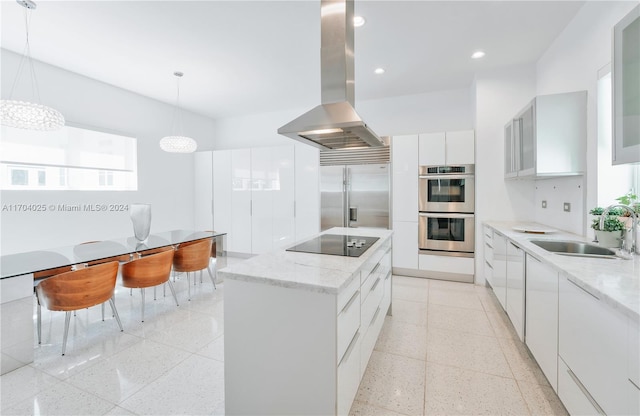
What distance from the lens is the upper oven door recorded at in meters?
4.02

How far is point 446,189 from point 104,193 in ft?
17.6

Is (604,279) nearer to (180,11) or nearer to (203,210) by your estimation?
(180,11)

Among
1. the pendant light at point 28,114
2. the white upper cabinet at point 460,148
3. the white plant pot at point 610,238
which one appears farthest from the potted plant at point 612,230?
the pendant light at point 28,114

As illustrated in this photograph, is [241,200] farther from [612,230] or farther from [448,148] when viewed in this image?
[612,230]

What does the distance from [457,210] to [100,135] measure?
5722 mm

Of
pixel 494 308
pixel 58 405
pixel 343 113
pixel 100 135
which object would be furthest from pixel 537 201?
pixel 100 135

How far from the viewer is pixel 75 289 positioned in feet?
7.29

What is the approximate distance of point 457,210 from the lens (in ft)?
13.4

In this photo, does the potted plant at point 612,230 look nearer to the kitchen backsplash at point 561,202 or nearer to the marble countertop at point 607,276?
the marble countertop at point 607,276

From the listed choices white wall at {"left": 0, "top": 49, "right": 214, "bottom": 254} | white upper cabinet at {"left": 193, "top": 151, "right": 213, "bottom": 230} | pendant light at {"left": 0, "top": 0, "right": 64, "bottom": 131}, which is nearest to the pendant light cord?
white wall at {"left": 0, "top": 49, "right": 214, "bottom": 254}

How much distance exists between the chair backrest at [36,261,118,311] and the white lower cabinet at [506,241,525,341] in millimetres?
3537

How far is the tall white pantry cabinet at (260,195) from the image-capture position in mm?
5051

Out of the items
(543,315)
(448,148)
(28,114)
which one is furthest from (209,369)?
(448,148)

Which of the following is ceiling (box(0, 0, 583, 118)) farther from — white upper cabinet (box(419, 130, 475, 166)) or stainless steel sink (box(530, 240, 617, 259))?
stainless steel sink (box(530, 240, 617, 259))
